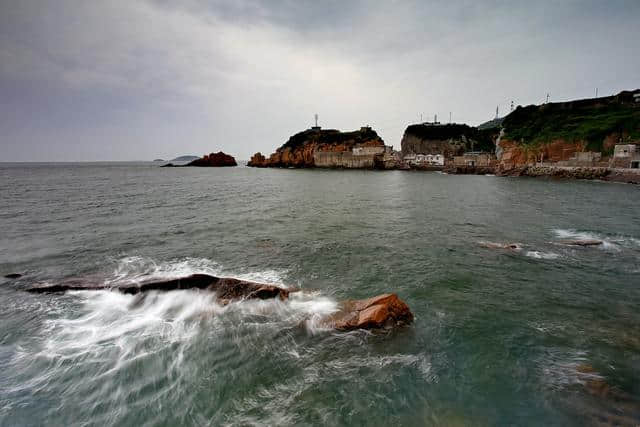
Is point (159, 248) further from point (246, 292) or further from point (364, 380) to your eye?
point (364, 380)

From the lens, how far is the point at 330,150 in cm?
12338

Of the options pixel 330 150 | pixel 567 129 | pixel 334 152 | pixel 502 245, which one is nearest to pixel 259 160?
pixel 330 150

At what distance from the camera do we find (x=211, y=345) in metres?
7.45

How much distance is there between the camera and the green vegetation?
62.3 meters

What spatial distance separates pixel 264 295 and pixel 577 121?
103 m

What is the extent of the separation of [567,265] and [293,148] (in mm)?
126700

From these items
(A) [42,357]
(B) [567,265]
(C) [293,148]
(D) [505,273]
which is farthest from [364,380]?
(C) [293,148]

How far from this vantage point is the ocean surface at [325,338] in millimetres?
5590

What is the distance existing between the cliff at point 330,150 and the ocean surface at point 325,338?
102 metres

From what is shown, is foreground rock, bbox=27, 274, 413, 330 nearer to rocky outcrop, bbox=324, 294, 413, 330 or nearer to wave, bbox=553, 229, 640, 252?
rocky outcrop, bbox=324, 294, 413, 330

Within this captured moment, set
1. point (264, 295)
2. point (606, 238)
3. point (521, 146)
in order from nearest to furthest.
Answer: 1. point (264, 295)
2. point (606, 238)
3. point (521, 146)

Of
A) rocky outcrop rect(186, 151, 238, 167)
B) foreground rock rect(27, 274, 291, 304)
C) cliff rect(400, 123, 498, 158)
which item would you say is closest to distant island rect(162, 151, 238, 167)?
rocky outcrop rect(186, 151, 238, 167)

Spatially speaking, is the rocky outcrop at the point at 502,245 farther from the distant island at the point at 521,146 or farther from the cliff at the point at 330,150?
the cliff at the point at 330,150

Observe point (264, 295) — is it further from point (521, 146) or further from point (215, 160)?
point (215, 160)
